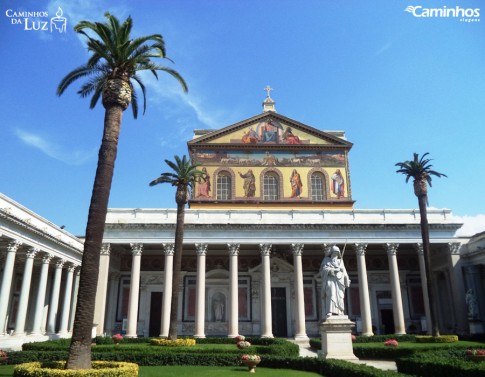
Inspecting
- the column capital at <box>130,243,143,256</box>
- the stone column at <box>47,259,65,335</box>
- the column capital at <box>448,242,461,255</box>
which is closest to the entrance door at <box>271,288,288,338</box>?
the column capital at <box>130,243,143,256</box>

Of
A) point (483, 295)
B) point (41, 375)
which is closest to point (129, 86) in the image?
point (41, 375)

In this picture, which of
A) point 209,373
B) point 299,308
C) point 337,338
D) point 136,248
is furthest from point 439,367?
point 136,248

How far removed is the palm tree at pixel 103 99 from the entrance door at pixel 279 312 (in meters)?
24.3

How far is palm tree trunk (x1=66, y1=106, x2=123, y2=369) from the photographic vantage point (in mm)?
12289

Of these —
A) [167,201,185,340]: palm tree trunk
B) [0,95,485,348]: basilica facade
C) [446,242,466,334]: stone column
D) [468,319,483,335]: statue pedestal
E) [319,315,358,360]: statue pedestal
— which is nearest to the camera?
[319,315,358,360]: statue pedestal

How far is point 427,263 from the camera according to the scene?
98.5ft

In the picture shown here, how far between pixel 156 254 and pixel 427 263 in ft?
77.1

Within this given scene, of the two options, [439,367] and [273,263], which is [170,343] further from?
[439,367]

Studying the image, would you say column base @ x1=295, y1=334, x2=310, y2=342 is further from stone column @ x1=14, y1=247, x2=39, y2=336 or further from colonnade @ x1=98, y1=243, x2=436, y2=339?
stone column @ x1=14, y1=247, x2=39, y2=336

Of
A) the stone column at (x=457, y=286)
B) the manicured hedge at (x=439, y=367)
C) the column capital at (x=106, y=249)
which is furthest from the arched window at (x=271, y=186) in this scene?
the manicured hedge at (x=439, y=367)

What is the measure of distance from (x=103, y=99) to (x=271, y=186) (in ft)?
80.8

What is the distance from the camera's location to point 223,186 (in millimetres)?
38438

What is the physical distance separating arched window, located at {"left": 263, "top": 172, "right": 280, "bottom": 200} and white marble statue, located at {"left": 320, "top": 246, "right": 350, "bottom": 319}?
20.8 metres

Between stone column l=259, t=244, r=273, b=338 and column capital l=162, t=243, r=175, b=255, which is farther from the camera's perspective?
column capital l=162, t=243, r=175, b=255
